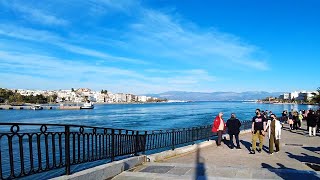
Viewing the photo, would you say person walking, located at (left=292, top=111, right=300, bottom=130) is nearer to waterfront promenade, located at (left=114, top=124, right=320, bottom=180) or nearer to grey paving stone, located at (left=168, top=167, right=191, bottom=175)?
waterfront promenade, located at (left=114, top=124, right=320, bottom=180)

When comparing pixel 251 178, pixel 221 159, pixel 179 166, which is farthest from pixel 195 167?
pixel 221 159

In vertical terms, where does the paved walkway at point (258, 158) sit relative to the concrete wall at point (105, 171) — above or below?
below

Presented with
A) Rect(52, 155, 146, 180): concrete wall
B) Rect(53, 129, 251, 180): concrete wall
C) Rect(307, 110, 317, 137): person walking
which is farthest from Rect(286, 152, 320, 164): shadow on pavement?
Rect(307, 110, 317, 137): person walking

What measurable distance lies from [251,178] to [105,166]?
3238 mm

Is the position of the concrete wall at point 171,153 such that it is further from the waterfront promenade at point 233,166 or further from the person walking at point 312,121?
the person walking at point 312,121

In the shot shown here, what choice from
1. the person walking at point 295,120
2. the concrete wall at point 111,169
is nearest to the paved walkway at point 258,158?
the concrete wall at point 111,169

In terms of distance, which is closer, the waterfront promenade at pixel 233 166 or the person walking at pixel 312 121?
the waterfront promenade at pixel 233 166

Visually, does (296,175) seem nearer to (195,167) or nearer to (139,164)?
(195,167)

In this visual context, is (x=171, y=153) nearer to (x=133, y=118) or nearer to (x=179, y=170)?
(x=179, y=170)

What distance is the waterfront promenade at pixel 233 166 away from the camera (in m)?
8.04

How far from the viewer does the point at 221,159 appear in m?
12.4

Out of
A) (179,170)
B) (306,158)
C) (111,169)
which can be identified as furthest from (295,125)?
(111,169)

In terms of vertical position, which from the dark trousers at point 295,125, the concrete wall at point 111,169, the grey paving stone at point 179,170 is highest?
the concrete wall at point 111,169

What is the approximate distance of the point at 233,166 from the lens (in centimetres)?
1070
